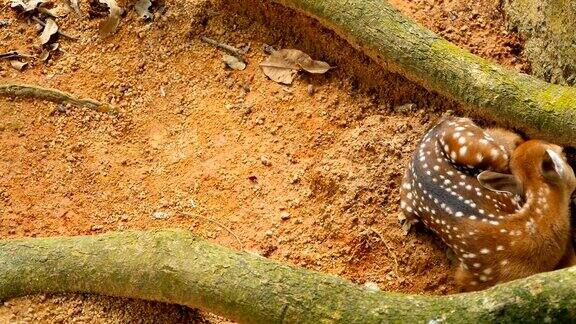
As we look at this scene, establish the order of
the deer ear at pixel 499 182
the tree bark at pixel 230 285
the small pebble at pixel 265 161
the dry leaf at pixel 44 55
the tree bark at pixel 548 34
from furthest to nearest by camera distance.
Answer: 1. the dry leaf at pixel 44 55
2. the small pebble at pixel 265 161
3. the tree bark at pixel 548 34
4. the deer ear at pixel 499 182
5. the tree bark at pixel 230 285

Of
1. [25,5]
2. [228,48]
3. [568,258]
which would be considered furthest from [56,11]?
[568,258]

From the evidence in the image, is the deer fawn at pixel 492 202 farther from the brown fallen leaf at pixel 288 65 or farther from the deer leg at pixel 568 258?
the brown fallen leaf at pixel 288 65

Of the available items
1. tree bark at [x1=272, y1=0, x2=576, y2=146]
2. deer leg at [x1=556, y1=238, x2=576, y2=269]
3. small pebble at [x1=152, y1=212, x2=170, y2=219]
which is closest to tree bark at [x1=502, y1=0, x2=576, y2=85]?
tree bark at [x1=272, y1=0, x2=576, y2=146]

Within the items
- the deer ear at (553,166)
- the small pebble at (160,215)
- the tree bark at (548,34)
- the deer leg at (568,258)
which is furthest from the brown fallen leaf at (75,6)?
the deer leg at (568,258)

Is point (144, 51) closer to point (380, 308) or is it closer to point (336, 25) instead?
point (336, 25)

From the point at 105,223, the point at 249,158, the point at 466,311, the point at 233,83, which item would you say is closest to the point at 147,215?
the point at 105,223

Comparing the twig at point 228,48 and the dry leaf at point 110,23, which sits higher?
the twig at point 228,48

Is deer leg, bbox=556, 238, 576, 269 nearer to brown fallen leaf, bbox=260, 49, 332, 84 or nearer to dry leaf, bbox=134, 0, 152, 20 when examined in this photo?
brown fallen leaf, bbox=260, 49, 332, 84
